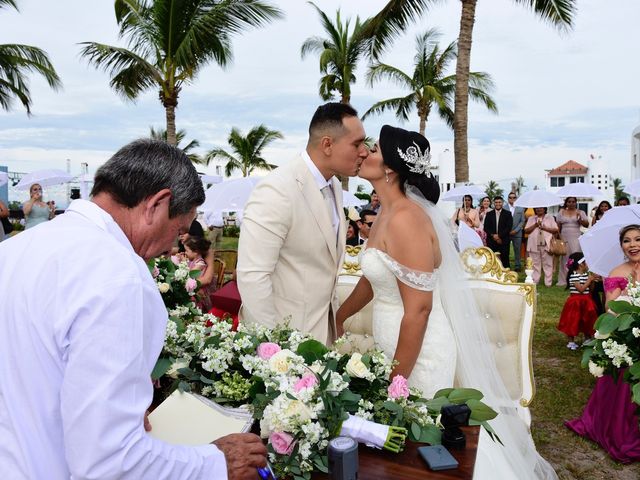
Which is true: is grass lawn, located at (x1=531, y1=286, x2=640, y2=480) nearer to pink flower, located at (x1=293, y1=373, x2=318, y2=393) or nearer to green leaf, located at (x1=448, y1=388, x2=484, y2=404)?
green leaf, located at (x1=448, y1=388, x2=484, y2=404)

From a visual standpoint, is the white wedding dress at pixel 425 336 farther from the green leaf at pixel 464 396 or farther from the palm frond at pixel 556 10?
the palm frond at pixel 556 10

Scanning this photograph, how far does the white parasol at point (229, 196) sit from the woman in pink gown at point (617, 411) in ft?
31.8

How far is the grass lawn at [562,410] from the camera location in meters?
4.15

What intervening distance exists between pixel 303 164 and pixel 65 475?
2.20 meters

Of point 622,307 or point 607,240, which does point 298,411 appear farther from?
point 607,240

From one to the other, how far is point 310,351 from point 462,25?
12.5 metres

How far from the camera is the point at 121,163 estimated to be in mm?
1327

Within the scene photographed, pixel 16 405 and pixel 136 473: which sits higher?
pixel 16 405

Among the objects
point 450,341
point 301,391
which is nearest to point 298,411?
point 301,391

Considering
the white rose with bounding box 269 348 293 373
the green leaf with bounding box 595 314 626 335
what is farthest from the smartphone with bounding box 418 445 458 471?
the green leaf with bounding box 595 314 626 335

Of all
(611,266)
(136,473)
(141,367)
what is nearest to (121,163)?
(141,367)

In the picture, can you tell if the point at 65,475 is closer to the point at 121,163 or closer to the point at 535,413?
the point at 121,163

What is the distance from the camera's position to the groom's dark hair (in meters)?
3.07

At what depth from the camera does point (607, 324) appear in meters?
3.83
